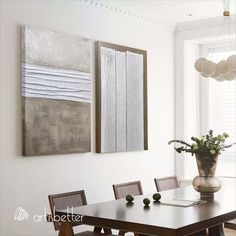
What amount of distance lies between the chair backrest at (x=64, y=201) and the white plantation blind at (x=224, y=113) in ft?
9.92

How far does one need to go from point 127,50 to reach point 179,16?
956 millimetres

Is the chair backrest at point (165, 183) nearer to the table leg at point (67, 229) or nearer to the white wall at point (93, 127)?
the white wall at point (93, 127)

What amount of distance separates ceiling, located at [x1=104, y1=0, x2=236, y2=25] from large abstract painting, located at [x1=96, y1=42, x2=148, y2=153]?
0.49 m

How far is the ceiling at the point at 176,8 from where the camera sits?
17.6 ft

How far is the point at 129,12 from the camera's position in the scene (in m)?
5.67

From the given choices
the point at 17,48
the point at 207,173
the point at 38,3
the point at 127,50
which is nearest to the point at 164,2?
the point at 127,50

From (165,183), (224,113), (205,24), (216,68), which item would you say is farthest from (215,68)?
(224,113)

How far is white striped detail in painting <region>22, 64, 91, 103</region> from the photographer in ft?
14.3

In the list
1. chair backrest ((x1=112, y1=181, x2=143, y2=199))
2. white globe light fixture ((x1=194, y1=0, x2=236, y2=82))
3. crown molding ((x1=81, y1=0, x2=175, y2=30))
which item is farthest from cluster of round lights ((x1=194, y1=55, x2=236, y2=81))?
crown molding ((x1=81, y1=0, x2=175, y2=30))

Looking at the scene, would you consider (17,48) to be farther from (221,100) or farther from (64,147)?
(221,100)

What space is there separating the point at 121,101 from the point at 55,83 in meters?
1.05

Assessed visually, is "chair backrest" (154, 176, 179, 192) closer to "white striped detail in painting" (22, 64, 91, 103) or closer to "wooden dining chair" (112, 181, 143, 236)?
"wooden dining chair" (112, 181, 143, 236)

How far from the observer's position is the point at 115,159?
5.43 meters

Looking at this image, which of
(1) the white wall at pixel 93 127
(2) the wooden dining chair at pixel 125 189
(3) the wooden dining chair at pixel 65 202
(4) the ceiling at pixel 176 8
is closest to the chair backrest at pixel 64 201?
(3) the wooden dining chair at pixel 65 202
